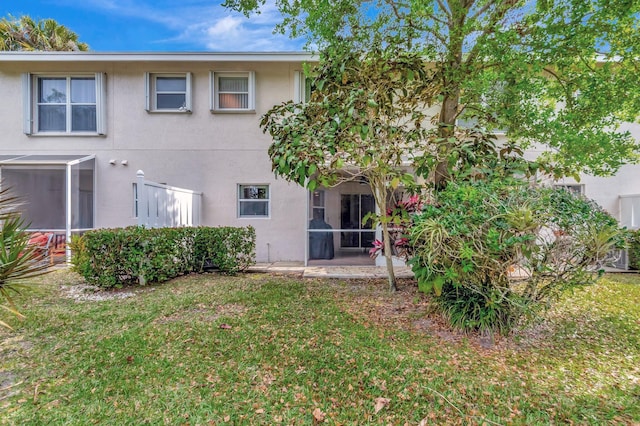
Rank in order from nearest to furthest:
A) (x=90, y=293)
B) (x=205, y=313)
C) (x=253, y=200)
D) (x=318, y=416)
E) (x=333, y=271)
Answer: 1. (x=318, y=416)
2. (x=205, y=313)
3. (x=90, y=293)
4. (x=333, y=271)
5. (x=253, y=200)

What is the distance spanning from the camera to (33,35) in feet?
58.0

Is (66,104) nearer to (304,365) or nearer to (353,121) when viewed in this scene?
(353,121)

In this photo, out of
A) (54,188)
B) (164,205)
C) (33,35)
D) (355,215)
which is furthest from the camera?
(33,35)

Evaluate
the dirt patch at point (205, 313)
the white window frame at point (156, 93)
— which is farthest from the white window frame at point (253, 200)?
the dirt patch at point (205, 313)

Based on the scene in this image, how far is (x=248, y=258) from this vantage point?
853 cm

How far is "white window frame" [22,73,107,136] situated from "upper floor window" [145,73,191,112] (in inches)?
62.3

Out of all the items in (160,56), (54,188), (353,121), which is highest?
(160,56)

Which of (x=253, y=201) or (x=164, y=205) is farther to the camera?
(x=253, y=201)

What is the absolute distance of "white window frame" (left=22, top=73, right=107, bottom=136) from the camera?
1036cm

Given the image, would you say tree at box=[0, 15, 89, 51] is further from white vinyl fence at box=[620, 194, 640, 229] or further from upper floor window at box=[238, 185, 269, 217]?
white vinyl fence at box=[620, 194, 640, 229]

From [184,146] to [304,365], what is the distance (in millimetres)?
9140

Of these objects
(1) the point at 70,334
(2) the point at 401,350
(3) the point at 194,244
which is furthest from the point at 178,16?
(2) the point at 401,350

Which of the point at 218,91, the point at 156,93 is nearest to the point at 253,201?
the point at 218,91

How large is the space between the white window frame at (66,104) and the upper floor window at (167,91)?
5.19ft
